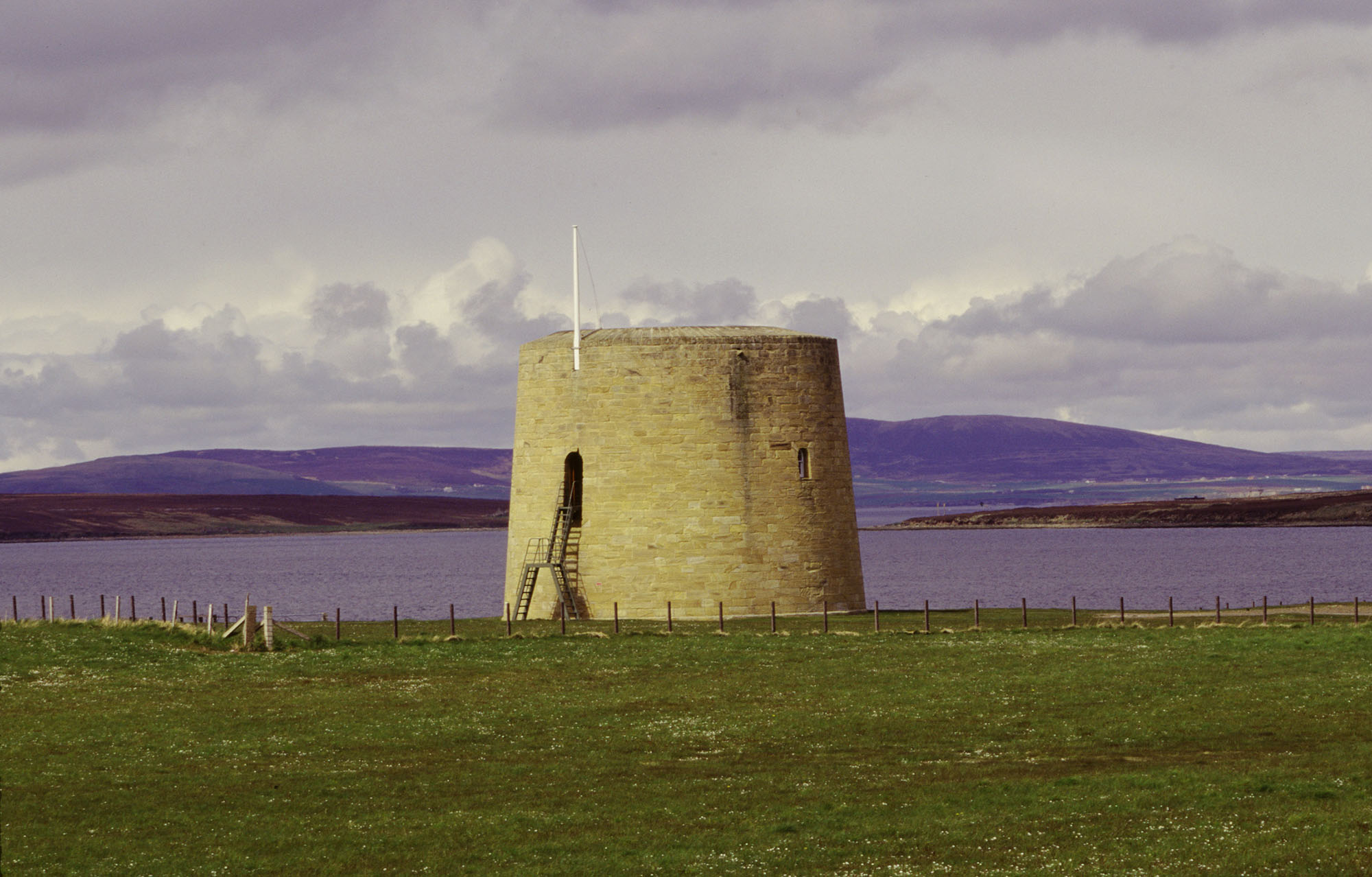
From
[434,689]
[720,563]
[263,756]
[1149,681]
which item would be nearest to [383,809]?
[263,756]

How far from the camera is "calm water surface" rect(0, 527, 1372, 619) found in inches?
3812

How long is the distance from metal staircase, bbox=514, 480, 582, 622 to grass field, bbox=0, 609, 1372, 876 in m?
8.73

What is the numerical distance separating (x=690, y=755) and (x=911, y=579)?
10539 cm

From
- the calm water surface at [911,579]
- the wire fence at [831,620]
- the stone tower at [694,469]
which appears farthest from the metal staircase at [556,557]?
the calm water surface at [911,579]

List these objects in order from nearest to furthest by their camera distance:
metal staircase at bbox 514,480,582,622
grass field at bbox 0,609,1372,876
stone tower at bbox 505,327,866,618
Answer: grass field at bbox 0,609,1372,876
stone tower at bbox 505,327,866,618
metal staircase at bbox 514,480,582,622

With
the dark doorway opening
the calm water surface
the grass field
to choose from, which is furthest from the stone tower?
the calm water surface

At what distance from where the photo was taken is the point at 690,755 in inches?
1020

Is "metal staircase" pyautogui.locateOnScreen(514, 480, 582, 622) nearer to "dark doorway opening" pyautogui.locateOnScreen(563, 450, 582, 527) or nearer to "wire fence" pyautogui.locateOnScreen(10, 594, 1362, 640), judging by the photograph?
"dark doorway opening" pyautogui.locateOnScreen(563, 450, 582, 527)

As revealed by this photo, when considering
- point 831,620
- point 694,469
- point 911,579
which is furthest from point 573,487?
point 911,579

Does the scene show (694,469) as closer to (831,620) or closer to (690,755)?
(831,620)

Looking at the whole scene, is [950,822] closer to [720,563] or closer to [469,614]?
[720,563]

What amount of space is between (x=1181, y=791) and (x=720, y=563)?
1136 inches

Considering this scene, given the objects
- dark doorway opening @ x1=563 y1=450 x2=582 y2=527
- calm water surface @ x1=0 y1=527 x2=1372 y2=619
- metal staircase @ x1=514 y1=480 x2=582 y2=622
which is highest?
dark doorway opening @ x1=563 y1=450 x2=582 y2=527

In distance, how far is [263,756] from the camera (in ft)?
84.1
